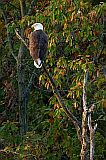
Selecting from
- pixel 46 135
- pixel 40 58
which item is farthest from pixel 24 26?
pixel 40 58

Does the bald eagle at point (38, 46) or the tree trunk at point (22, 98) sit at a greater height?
the bald eagle at point (38, 46)

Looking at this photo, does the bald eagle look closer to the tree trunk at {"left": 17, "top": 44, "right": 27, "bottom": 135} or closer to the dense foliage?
the dense foliage

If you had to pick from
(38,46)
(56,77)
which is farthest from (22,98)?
(38,46)

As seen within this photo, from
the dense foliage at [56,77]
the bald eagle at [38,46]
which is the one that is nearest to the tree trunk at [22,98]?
the dense foliage at [56,77]

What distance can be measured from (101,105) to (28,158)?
1.05 metres

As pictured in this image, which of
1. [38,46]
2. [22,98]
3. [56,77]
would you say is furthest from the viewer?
[22,98]

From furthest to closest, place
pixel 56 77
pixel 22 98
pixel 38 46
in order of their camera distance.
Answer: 1. pixel 22 98
2. pixel 56 77
3. pixel 38 46

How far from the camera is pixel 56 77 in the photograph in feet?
18.5

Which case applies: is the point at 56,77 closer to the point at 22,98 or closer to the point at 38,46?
the point at 38,46

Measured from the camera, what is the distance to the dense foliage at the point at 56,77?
5543 mm

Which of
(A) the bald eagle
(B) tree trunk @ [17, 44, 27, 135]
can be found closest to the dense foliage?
(B) tree trunk @ [17, 44, 27, 135]

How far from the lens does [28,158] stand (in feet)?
19.7

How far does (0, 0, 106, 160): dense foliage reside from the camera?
5543mm

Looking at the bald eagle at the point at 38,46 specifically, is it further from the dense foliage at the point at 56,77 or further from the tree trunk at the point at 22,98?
the tree trunk at the point at 22,98
